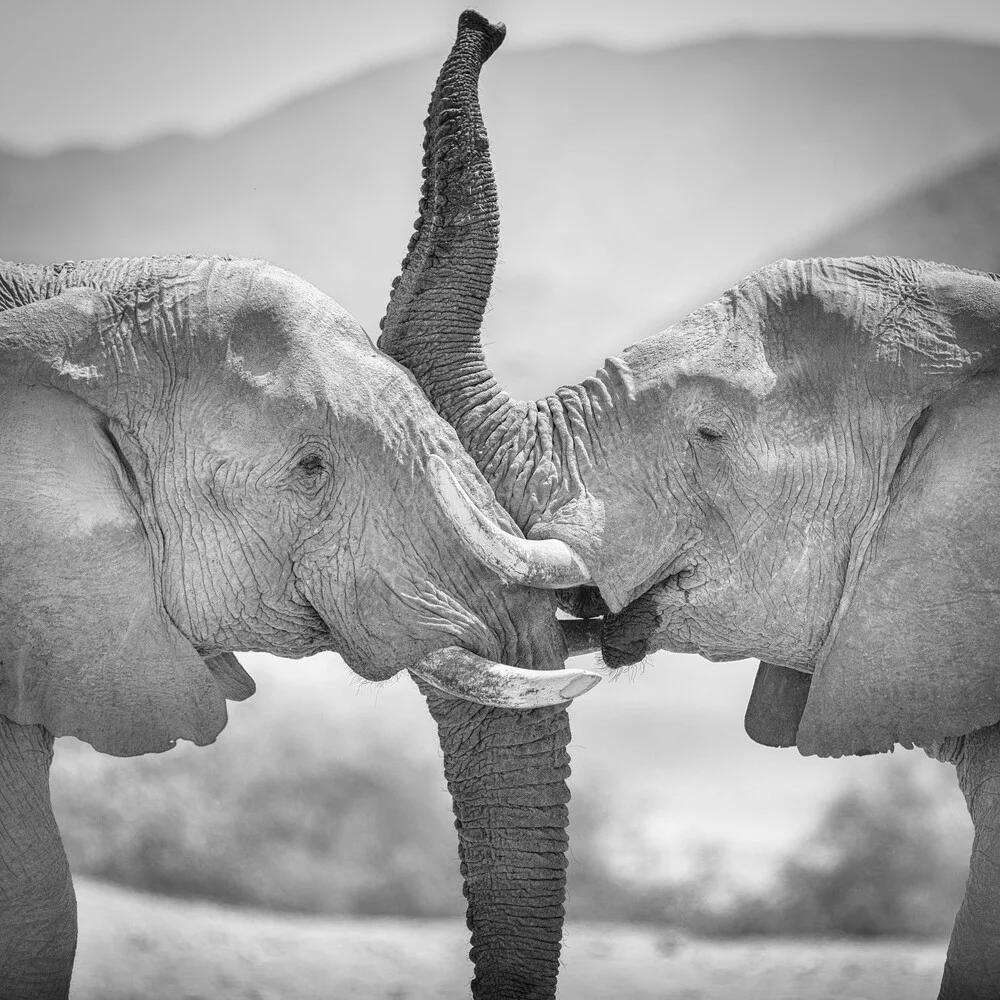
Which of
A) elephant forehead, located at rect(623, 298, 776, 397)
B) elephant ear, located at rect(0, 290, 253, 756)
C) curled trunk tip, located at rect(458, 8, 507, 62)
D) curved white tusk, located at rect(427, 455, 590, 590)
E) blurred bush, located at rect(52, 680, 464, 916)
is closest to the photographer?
elephant ear, located at rect(0, 290, 253, 756)

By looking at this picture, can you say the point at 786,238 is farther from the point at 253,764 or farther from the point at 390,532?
the point at 390,532

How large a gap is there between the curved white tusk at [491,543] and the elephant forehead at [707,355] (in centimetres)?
59

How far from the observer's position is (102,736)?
4.26 meters

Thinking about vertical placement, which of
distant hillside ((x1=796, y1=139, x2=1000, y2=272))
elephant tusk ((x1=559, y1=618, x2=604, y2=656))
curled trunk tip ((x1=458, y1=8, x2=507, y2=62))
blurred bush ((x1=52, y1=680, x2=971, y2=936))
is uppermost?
distant hillside ((x1=796, y1=139, x2=1000, y2=272))

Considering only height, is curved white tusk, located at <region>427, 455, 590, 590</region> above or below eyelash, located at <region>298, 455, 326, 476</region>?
below

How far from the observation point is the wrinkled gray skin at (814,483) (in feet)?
14.3

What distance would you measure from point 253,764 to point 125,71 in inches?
129

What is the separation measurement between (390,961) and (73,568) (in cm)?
263

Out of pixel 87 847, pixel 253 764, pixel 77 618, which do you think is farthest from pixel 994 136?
pixel 77 618

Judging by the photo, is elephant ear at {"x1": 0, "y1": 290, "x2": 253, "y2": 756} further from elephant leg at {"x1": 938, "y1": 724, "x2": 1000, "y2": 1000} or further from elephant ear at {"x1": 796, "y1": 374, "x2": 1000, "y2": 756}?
elephant leg at {"x1": 938, "y1": 724, "x2": 1000, "y2": 1000}

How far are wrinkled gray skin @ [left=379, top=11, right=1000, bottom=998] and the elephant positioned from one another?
27 cm

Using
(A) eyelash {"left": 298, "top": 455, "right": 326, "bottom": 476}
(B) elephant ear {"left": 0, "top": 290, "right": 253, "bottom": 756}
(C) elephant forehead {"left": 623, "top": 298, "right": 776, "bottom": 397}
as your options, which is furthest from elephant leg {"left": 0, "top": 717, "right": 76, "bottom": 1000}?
(C) elephant forehead {"left": 623, "top": 298, "right": 776, "bottom": 397}

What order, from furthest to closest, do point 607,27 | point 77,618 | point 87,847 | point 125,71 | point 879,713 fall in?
1. point 607,27
2. point 125,71
3. point 87,847
4. point 879,713
5. point 77,618

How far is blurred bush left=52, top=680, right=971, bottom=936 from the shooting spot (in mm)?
6617
